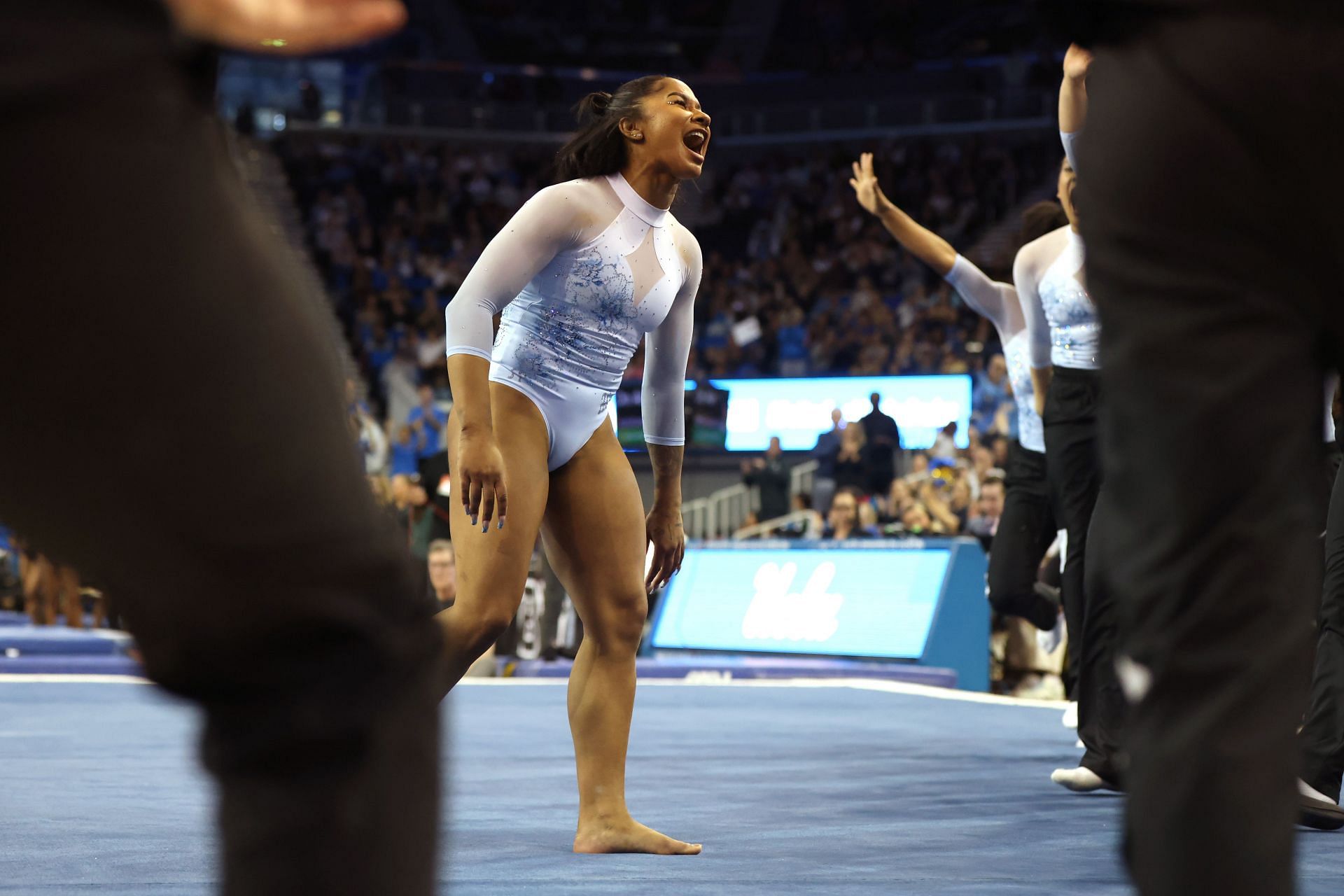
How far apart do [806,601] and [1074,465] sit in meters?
5.78

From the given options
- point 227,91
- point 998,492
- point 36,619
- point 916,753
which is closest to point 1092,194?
point 916,753

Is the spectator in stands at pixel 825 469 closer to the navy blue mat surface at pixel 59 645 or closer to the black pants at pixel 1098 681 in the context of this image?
the navy blue mat surface at pixel 59 645

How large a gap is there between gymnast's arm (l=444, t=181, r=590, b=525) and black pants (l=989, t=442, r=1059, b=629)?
2523mm

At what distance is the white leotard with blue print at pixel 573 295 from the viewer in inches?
142

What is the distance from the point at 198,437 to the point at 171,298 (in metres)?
0.08

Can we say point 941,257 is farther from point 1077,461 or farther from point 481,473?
point 481,473

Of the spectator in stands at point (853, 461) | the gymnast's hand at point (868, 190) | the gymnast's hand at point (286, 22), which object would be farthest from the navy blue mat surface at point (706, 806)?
the spectator in stands at point (853, 461)

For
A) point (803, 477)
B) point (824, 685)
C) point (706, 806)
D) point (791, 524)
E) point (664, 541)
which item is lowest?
point (824, 685)

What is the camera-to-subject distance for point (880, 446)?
48.3 feet

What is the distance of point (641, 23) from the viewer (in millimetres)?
30625

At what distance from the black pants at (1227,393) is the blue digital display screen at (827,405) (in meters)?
15.3

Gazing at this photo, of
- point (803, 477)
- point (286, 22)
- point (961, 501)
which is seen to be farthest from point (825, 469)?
point (286, 22)

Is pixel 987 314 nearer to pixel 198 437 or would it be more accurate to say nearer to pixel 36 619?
pixel 198 437

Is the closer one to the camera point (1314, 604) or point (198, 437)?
point (198, 437)
